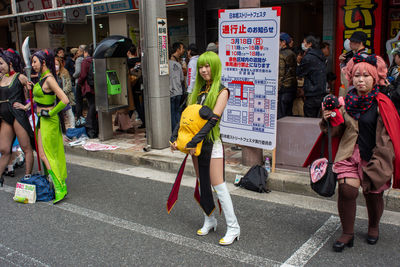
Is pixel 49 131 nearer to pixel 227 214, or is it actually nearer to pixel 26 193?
pixel 26 193

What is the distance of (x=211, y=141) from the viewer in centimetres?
387

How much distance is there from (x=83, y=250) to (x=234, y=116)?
2.97m

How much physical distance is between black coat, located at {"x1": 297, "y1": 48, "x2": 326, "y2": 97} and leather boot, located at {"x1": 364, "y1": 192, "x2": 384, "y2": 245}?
11.0ft

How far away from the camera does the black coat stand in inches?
267

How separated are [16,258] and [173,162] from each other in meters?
3.11

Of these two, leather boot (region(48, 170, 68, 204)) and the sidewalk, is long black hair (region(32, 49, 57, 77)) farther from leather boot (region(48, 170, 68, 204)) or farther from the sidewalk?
the sidewalk

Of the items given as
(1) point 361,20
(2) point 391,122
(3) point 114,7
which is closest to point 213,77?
(2) point 391,122

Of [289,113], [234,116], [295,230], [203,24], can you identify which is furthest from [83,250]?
[203,24]

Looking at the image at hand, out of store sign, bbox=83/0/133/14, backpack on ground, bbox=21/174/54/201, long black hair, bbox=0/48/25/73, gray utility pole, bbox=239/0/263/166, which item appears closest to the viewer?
backpack on ground, bbox=21/174/54/201

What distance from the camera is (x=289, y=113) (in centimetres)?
800

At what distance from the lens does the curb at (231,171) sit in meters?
4.91

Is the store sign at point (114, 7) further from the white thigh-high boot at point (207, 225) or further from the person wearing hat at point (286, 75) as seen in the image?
the white thigh-high boot at point (207, 225)

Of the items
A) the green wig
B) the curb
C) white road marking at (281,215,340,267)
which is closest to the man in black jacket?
the curb

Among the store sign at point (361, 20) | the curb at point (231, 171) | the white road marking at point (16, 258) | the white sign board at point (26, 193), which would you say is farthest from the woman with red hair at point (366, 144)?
the store sign at point (361, 20)
